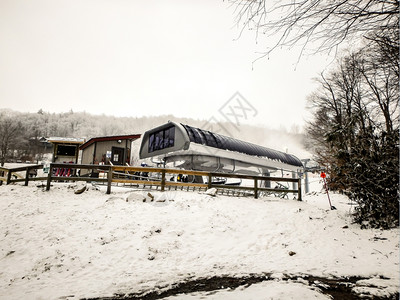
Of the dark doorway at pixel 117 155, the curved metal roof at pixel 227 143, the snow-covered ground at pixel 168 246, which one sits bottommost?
the snow-covered ground at pixel 168 246

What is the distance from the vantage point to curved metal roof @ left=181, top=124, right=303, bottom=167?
1280 cm

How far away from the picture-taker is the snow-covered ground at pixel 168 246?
11.7 ft

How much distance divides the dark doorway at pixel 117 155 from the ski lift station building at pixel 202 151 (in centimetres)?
333

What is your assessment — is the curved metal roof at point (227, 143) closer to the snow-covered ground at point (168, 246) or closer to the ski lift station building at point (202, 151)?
the ski lift station building at point (202, 151)

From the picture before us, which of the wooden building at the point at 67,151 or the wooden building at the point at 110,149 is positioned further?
the wooden building at the point at 67,151

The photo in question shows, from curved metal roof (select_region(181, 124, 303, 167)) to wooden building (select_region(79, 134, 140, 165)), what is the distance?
26.0 feet

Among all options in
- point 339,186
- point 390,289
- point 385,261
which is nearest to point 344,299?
point 390,289

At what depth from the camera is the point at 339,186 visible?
7.50m

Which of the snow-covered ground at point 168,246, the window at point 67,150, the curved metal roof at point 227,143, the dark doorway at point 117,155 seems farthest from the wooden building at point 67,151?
the curved metal roof at point 227,143

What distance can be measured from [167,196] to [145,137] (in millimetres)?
9190

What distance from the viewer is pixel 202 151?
504 inches

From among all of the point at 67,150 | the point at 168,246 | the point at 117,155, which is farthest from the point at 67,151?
the point at 168,246

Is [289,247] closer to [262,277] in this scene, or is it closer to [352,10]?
[262,277]

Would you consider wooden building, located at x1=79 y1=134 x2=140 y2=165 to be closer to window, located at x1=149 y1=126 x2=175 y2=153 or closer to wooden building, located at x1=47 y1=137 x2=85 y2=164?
wooden building, located at x1=47 y1=137 x2=85 y2=164
